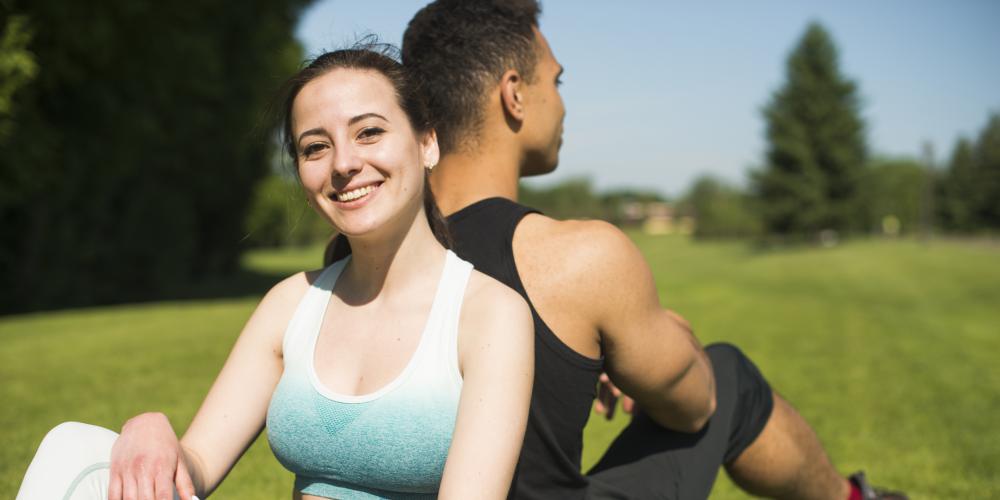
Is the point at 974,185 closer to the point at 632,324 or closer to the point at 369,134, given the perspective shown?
the point at 632,324

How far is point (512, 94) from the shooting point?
248 cm

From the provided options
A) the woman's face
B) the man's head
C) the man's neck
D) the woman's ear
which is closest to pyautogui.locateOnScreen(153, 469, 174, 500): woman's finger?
the woman's face

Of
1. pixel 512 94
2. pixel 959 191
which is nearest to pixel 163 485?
pixel 512 94

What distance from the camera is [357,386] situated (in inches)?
74.1

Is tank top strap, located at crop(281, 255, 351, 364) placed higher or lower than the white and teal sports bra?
higher

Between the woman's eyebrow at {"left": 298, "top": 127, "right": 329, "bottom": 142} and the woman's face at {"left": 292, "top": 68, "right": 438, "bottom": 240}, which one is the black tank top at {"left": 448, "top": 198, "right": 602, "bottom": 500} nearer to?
the woman's face at {"left": 292, "top": 68, "right": 438, "bottom": 240}

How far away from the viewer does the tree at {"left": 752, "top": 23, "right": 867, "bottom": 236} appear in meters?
58.2

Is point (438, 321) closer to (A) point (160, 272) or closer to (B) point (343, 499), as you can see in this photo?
(B) point (343, 499)

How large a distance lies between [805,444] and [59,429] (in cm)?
231

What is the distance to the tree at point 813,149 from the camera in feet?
191

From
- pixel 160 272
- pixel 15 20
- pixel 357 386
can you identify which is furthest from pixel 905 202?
pixel 357 386

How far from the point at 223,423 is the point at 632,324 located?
108cm

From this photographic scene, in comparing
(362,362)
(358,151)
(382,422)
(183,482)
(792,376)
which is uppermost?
(358,151)

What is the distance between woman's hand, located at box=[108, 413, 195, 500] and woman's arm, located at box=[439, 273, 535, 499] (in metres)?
0.58
